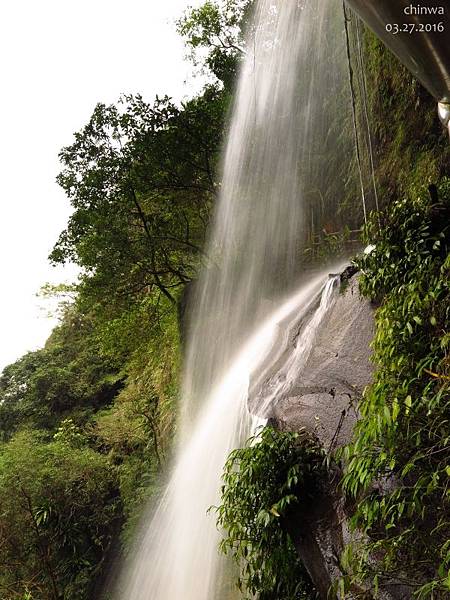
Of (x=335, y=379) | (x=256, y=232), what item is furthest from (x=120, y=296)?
(x=335, y=379)

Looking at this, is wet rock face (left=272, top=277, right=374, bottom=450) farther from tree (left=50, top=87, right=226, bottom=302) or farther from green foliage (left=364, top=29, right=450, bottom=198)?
tree (left=50, top=87, right=226, bottom=302)

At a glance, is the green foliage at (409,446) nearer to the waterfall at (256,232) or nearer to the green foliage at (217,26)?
the waterfall at (256,232)

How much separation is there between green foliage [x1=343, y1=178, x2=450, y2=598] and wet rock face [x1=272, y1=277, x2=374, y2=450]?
45cm

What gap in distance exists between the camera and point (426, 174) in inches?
240

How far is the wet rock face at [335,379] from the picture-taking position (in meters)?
3.72

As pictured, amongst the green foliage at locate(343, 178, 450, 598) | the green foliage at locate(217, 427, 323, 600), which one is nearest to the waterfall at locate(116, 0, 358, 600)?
the green foliage at locate(217, 427, 323, 600)

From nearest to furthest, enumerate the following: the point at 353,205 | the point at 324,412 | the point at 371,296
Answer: the point at 324,412 < the point at 371,296 < the point at 353,205

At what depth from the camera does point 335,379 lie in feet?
13.2

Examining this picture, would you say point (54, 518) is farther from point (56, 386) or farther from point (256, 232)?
point (256, 232)

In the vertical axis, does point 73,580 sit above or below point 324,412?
below

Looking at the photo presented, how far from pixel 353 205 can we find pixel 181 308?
15.1ft

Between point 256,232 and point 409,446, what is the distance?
23.8 ft

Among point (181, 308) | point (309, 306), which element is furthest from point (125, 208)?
point (309, 306)

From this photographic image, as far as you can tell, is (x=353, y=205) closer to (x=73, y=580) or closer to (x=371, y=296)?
(x=371, y=296)
